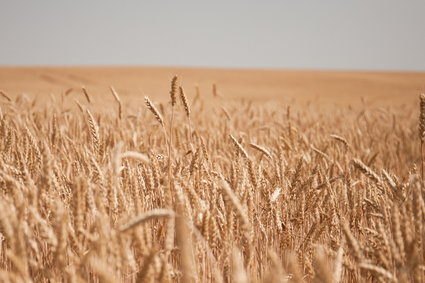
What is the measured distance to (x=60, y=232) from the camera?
85cm

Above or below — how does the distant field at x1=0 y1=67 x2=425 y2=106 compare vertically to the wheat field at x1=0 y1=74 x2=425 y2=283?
above

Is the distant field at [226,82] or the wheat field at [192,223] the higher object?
the distant field at [226,82]

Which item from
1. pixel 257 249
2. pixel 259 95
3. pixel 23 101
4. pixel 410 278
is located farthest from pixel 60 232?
pixel 259 95

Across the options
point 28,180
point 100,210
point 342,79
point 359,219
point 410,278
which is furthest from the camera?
point 342,79

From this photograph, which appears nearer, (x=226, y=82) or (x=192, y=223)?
(x=192, y=223)

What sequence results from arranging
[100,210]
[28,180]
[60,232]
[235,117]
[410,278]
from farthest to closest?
[235,117]
[410,278]
[28,180]
[100,210]
[60,232]

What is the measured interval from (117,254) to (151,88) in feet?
98.8

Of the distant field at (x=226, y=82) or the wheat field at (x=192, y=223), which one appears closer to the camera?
the wheat field at (x=192, y=223)

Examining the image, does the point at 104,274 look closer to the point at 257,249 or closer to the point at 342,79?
the point at 257,249

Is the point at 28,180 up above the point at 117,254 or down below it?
above

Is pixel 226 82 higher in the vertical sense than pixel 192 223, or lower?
higher

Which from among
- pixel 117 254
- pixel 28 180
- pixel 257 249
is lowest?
pixel 257 249

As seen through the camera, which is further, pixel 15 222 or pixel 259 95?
pixel 259 95

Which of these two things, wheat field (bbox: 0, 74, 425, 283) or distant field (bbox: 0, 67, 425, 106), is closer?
wheat field (bbox: 0, 74, 425, 283)
